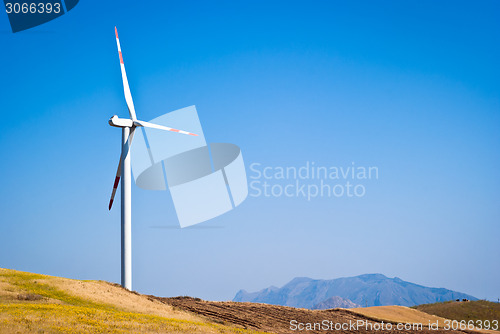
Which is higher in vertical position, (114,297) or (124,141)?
(124,141)

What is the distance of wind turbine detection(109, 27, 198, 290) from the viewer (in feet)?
197

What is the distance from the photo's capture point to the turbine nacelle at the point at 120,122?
63.3m

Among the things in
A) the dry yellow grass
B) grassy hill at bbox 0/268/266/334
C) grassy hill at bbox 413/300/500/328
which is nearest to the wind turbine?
grassy hill at bbox 0/268/266/334

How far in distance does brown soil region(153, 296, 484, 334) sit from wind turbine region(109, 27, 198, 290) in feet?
15.5

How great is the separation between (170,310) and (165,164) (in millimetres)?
17206

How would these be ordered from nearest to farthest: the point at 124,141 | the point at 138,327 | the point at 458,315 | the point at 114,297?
1. the point at 138,327
2. the point at 114,297
3. the point at 124,141
4. the point at 458,315

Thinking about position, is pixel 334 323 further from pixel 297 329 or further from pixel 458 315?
pixel 458 315

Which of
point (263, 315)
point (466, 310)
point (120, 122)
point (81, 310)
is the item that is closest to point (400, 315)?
point (466, 310)

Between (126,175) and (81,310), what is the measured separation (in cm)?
1934

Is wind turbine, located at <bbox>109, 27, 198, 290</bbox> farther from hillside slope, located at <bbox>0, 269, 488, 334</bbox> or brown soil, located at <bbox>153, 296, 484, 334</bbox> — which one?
brown soil, located at <bbox>153, 296, 484, 334</bbox>

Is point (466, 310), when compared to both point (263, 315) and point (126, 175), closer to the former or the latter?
point (263, 315)

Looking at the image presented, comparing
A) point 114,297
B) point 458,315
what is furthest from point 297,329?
point 458,315

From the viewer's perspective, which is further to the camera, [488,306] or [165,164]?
[488,306]

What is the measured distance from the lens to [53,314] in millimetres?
42469
